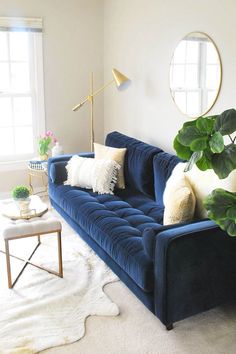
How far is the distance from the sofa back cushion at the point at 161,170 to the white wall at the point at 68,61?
174 cm

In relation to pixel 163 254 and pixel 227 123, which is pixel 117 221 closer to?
pixel 163 254

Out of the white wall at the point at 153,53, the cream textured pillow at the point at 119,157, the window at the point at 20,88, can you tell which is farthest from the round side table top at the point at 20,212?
the window at the point at 20,88

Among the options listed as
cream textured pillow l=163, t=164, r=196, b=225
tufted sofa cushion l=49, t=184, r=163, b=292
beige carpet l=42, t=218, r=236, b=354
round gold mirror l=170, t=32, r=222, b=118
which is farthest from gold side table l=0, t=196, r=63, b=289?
round gold mirror l=170, t=32, r=222, b=118

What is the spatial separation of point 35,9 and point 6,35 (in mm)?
420

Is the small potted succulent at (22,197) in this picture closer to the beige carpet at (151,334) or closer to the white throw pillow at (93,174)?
the white throw pillow at (93,174)

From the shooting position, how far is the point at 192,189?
2.85 metres

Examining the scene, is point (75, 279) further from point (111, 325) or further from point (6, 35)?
point (6, 35)

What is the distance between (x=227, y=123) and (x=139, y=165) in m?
1.69

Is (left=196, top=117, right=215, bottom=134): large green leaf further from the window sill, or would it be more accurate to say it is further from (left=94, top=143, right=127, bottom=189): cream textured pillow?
the window sill

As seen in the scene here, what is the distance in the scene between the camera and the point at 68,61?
482 cm

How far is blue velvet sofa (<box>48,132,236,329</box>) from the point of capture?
2.40 meters

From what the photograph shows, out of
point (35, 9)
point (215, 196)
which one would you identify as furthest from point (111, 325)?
point (35, 9)

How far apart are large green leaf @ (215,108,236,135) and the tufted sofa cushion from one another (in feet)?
3.02

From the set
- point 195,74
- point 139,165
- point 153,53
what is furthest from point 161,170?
point 153,53
